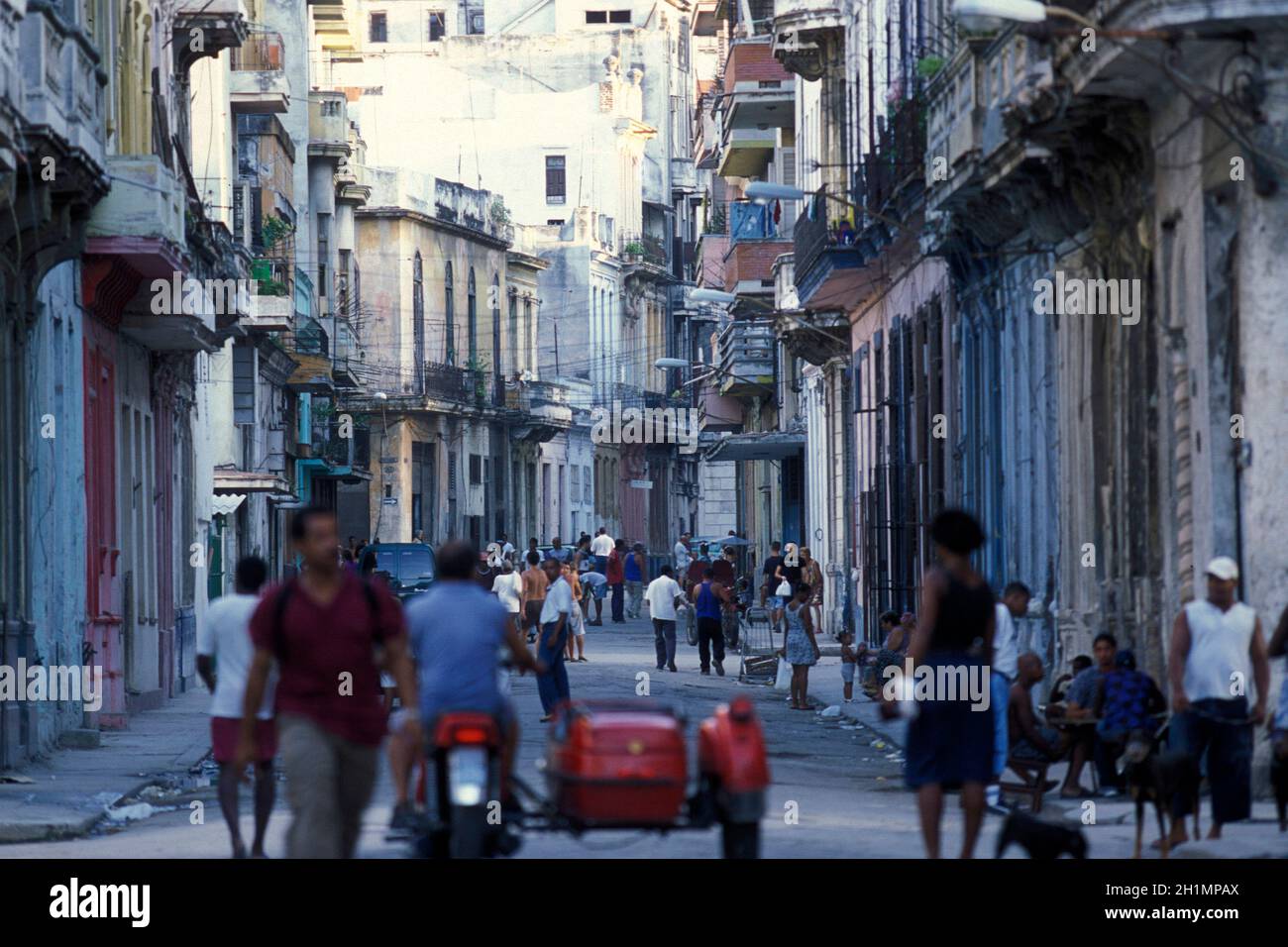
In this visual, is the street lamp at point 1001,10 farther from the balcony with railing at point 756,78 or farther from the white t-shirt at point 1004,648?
the balcony with railing at point 756,78

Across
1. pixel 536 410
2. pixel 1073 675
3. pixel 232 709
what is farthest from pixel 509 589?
pixel 536 410

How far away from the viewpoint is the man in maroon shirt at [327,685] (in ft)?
35.1

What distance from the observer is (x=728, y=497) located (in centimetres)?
9056

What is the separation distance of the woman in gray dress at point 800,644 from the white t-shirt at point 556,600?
3.76 metres

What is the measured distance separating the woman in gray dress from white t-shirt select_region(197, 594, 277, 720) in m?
14.1

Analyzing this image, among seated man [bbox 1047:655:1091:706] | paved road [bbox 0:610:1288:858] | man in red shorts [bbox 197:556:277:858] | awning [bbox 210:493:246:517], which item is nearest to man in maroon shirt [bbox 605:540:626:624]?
awning [bbox 210:493:246:517]

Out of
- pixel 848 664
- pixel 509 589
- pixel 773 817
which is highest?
pixel 509 589

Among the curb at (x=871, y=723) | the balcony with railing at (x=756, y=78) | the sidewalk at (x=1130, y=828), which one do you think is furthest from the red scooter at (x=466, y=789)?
the balcony with railing at (x=756, y=78)

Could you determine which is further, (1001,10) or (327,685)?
(1001,10)

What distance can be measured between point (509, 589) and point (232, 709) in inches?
899

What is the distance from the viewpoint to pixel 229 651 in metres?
14.6

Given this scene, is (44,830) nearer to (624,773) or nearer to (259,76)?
(624,773)

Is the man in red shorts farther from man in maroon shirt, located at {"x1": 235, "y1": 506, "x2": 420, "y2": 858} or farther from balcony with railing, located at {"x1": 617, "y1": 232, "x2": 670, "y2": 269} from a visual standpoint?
balcony with railing, located at {"x1": 617, "y1": 232, "x2": 670, "y2": 269}
